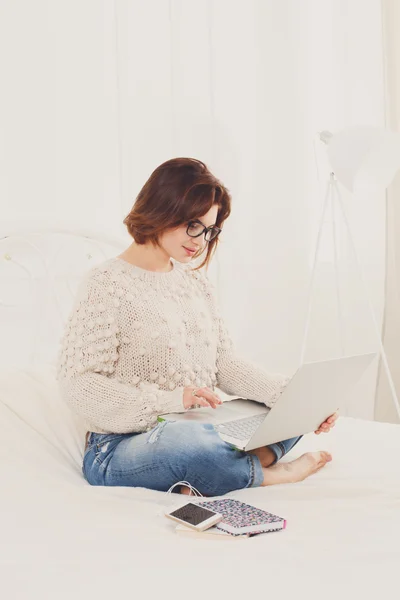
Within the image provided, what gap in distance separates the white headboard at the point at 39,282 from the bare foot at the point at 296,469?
827mm

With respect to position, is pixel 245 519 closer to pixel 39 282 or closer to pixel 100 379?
pixel 100 379

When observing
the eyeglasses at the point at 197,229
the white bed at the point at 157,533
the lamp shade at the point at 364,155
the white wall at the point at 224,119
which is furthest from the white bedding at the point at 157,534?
the lamp shade at the point at 364,155

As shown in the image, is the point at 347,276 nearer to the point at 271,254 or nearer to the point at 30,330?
the point at 271,254

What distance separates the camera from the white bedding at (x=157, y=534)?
83 centimetres

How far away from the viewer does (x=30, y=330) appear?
78.7 inches

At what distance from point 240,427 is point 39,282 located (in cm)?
95

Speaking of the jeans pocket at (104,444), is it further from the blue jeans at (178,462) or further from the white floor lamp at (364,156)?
the white floor lamp at (364,156)

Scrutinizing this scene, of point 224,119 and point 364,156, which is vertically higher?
point 224,119

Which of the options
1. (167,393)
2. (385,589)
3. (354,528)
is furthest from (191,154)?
(385,589)

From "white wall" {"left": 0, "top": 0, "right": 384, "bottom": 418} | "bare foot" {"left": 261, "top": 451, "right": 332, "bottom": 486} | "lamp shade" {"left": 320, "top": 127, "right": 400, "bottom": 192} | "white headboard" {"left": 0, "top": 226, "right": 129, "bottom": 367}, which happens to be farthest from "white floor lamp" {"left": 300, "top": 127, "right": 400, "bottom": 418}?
"bare foot" {"left": 261, "top": 451, "right": 332, "bottom": 486}

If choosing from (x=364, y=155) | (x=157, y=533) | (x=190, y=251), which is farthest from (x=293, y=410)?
(x=364, y=155)

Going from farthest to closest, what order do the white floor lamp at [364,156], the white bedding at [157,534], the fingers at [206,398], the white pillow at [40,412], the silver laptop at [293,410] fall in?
the white floor lamp at [364,156] → the white pillow at [40,412] → the fingers at [206,398] → the silver laptop at [293,410] → the white bedding at [157,534]

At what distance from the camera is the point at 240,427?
1301 mm

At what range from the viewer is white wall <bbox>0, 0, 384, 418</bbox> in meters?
1.98
